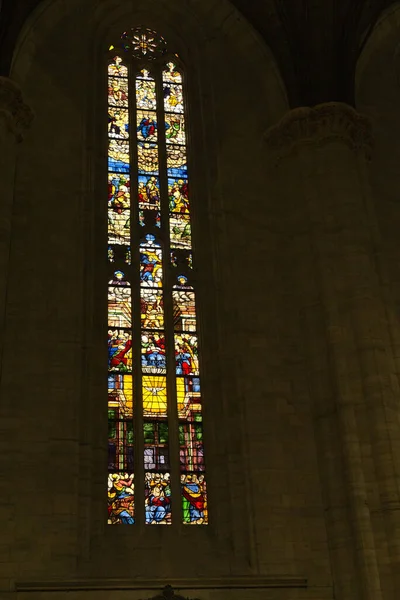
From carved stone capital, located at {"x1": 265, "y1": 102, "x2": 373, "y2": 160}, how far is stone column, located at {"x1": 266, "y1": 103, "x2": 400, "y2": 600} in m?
0.01

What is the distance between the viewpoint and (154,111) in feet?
43.4

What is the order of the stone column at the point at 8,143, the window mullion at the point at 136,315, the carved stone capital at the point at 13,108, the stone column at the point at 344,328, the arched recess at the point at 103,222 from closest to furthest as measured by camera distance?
1. the stone column at the point at 344,328
2. the arched recess at the point at 103,222
3. the window mullion at the point at 136,315
4. the stone column at the point at 8,143
5. the carved stone capital at the point at 13,108

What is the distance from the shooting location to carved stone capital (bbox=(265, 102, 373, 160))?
12.1 meters

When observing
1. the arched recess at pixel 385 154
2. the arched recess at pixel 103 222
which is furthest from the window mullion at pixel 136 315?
the arched recess at pixel 385 154

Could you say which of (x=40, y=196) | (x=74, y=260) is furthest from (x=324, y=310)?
(x=40, y=196)

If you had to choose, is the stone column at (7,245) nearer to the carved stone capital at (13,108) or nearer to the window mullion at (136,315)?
the carved stone capital at (13,108)

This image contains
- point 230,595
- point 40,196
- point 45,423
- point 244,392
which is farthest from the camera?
point 40,196

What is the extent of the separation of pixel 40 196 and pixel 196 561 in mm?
5400

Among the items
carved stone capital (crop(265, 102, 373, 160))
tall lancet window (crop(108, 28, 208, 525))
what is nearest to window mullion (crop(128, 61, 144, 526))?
tall lancet window (crop(108, 28, 208, 525))

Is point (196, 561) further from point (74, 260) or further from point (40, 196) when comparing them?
point (40, 196)

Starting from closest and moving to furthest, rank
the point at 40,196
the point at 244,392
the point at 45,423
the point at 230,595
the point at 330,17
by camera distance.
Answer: the point at 230,595, the point at 45,423, the point at 244,392, the point at 40,196, the point at 330,17

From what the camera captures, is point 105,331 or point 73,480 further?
point 105,331

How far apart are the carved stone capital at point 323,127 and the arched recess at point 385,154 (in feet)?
2.32

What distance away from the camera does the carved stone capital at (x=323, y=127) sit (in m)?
12.1
